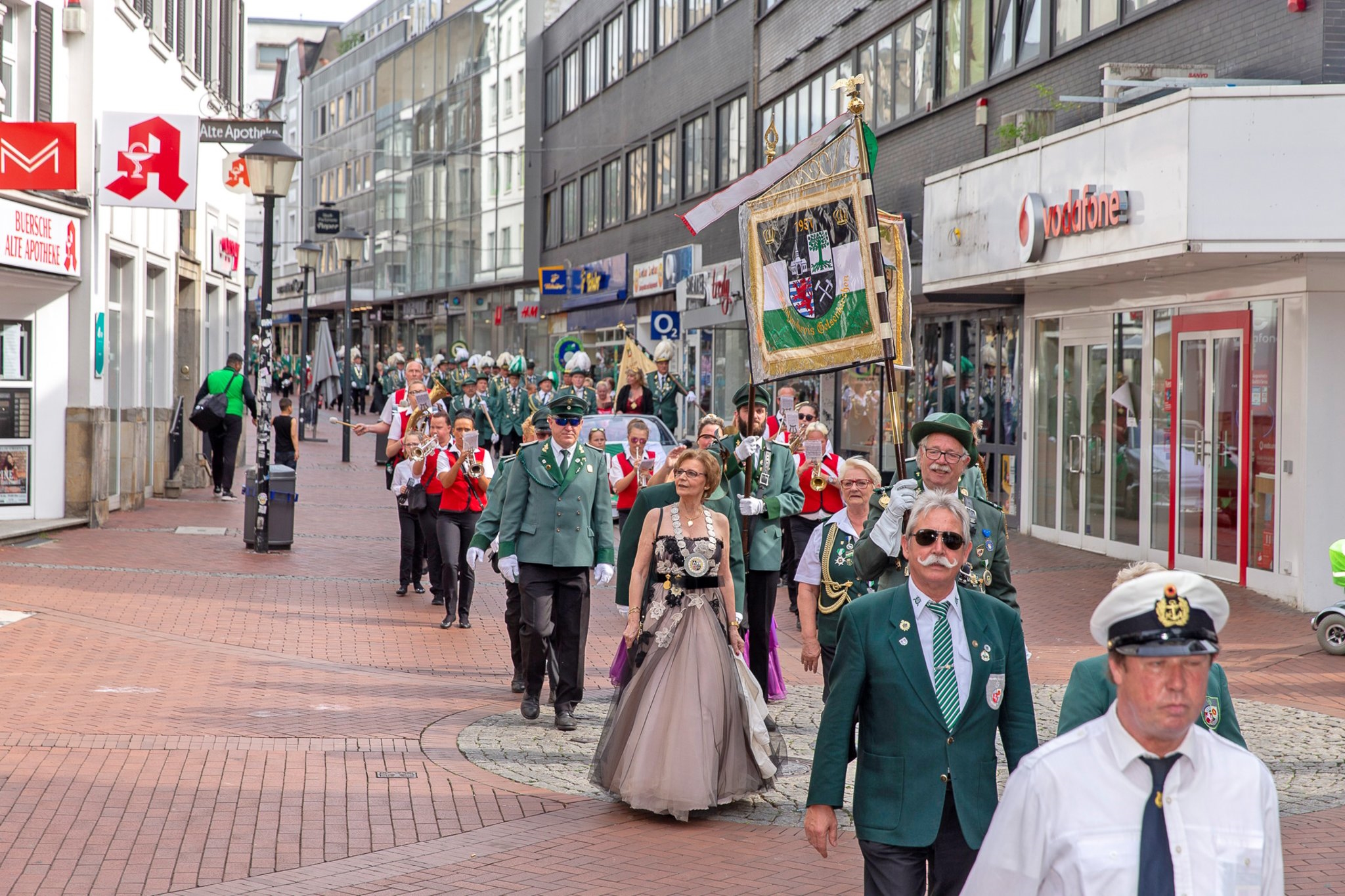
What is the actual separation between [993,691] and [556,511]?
533 cm

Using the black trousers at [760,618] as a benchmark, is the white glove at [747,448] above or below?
above

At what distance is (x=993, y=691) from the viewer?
420 cm

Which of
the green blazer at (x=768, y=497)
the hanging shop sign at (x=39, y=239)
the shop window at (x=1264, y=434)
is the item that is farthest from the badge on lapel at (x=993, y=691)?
the hanging shop sign at (x=39, y=239)

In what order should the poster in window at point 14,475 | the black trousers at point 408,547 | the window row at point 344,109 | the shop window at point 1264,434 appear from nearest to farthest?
the shop window at point 1264,434
the black trousers at point 408,547
the poster in window at point 14,475
the window row at point 344,109

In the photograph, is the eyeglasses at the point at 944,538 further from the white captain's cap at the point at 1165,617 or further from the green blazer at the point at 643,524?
the green blazer at the point at 643,524

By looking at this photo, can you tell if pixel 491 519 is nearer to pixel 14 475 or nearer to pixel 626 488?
pixel 626 488

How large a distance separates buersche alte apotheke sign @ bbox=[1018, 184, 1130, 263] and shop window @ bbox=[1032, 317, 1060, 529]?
2502 mm

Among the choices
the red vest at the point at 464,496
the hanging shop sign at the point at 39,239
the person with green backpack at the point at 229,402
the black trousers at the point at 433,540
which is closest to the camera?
the red vest at the point at 464,496

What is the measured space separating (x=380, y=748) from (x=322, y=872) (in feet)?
7.52

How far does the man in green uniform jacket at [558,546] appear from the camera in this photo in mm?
9227

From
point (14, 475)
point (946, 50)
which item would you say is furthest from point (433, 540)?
point (946, 50)

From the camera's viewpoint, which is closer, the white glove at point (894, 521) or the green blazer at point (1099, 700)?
the green blazer at point (1099, 700)

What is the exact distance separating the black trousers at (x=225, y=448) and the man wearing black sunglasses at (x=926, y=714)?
19.9m

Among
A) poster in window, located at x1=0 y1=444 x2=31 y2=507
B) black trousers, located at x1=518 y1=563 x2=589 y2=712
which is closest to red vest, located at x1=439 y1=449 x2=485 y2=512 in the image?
black trousers, located at x1=518 y1=563 x2=589 y2=712
